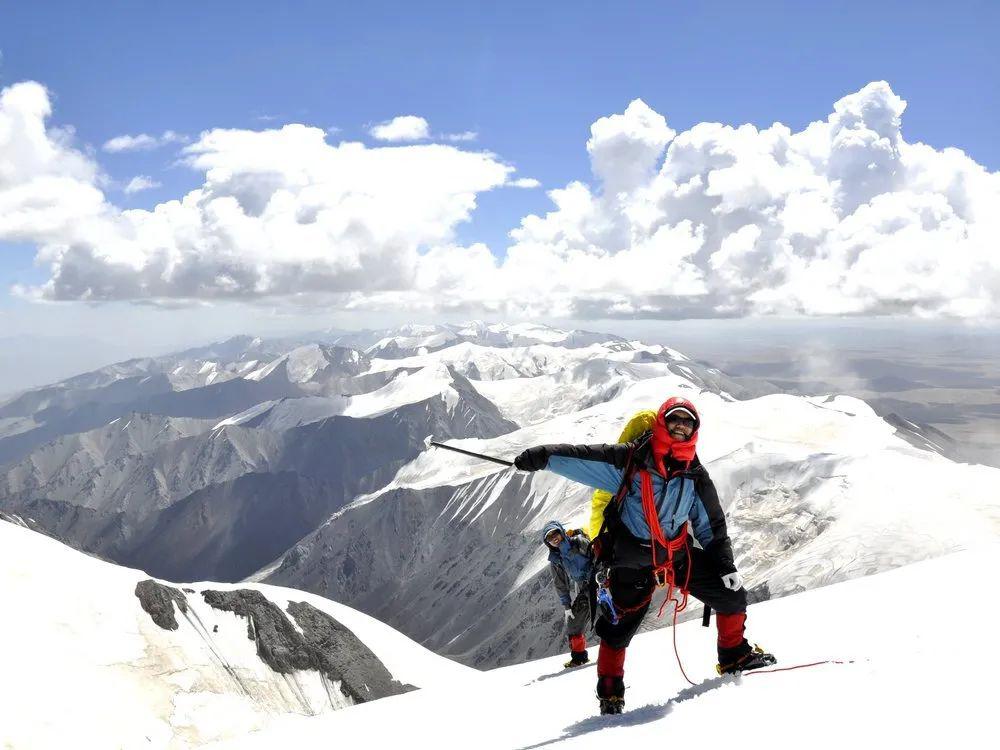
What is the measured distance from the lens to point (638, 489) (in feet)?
29.8

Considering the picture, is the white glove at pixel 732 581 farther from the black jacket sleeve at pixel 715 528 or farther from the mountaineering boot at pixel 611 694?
the mountaineering boot at pixel 611 694

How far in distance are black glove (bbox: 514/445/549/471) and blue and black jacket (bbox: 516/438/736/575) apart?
0.30ft

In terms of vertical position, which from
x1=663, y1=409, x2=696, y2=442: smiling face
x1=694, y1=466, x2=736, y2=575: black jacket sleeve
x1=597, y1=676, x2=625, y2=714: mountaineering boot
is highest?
x1=663, y1=409, x2=696, y2=442: smiling face

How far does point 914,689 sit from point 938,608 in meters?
5.07

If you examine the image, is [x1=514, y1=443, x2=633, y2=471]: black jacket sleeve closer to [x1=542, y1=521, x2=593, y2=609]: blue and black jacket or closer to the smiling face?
the smiling face

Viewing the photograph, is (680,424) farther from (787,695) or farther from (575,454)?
(787,695)

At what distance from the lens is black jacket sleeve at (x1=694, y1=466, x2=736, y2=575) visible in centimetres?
929

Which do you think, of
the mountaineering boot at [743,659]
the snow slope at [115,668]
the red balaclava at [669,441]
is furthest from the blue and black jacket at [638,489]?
the snow slope at [115,668]

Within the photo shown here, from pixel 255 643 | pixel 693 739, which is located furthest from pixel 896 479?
pixel 693 739

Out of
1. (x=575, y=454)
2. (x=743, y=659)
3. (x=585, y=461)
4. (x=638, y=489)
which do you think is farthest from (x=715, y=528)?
(x=575, y=454)

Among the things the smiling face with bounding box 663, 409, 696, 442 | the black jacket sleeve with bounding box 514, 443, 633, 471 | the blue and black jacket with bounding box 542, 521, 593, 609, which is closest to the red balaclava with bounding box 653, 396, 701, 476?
the smiling face with bounding box 663, 409, 696, 442

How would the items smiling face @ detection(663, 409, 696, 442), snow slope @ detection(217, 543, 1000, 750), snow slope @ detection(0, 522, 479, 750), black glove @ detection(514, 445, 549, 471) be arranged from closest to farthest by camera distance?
snow slope @ detection(217, 543, 1000, 750) → black glove @ detection(514, 445, 549, 471) → smiling face @ detection(663, 409, 696, 442) → snow slope @ detection(0, 522, 479, 750)

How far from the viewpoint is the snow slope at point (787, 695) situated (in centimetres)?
566

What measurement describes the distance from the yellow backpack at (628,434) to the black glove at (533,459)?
1.24 meters
